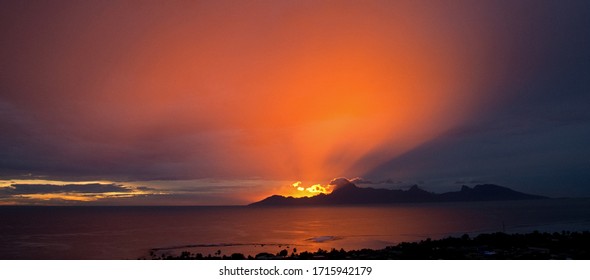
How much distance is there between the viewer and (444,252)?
25.6 metres

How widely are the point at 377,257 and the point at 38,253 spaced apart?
47.3 metres

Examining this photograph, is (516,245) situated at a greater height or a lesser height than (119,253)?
greater

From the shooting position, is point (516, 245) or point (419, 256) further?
point (516, 245)

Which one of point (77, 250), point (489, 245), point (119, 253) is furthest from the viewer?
point (77, 250)

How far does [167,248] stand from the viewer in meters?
55.5
